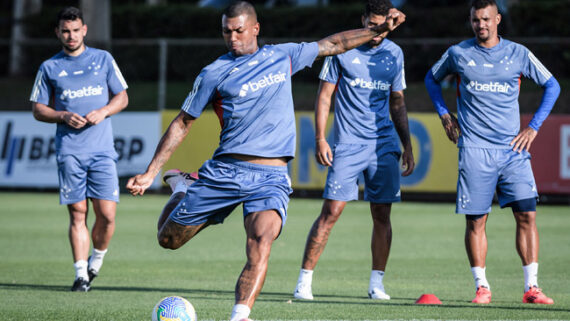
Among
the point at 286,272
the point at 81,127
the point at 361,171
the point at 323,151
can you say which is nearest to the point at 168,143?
the point at 323,151

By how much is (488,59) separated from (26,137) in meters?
14.8

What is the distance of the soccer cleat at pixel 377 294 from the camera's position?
8204 mm

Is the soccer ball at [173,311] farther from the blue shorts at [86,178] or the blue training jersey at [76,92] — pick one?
the blue training jersey at [76,92]

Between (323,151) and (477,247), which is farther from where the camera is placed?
(323,151)

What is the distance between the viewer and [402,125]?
871cm

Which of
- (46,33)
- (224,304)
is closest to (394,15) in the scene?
(224,304)

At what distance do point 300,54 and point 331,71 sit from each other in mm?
1763

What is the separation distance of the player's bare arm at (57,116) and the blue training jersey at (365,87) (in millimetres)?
2365

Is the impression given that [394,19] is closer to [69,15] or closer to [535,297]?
[535,297]

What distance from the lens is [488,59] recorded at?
26.6 ft

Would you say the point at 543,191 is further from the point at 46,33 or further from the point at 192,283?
the point at 46,33

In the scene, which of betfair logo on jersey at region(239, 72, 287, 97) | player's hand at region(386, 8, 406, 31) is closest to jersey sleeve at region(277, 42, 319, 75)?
betfair logo on jersey at region(239, 72, 287, 97)

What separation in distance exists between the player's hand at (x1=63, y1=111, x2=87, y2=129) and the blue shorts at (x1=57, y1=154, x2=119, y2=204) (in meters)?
0.36

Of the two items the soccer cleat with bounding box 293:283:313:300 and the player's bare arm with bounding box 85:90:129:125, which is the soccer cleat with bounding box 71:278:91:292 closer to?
the player's bare arm with bounding box 85:90:129:125
